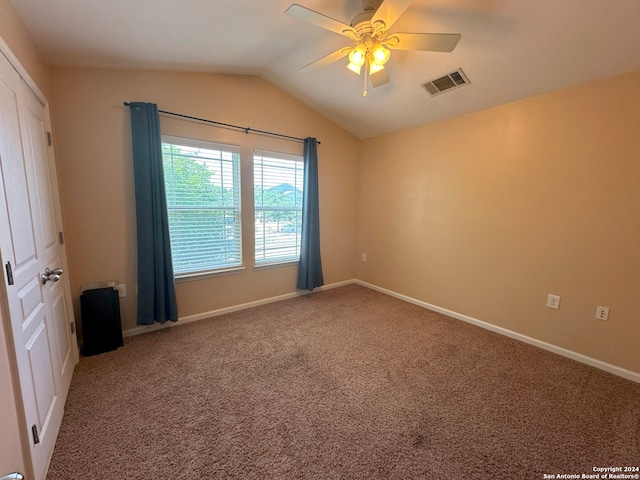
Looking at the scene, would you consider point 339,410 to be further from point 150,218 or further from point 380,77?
point 380,77

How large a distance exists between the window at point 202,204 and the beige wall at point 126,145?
11cm

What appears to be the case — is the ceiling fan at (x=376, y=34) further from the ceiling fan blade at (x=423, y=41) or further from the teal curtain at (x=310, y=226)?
the teal curtain at (x=310, y=226)

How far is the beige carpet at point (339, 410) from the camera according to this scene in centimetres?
134

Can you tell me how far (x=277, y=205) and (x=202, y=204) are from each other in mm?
936

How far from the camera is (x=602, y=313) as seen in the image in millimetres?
2150

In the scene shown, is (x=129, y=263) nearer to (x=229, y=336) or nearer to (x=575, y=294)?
(x=229, y=336)

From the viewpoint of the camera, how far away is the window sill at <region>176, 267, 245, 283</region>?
2777 millimetres

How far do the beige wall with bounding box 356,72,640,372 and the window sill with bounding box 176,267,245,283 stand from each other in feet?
7.40

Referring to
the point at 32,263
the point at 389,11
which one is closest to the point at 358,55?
the point at 389,11

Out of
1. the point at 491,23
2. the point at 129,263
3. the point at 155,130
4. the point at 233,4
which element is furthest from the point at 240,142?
the point at 491,23

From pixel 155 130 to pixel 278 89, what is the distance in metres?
1.57

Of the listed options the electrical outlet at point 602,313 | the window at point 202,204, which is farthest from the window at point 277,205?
the electrical outlet at point 602,313

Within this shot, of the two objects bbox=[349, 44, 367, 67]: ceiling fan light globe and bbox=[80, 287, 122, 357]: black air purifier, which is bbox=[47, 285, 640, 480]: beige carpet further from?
bbox=[349, 44, 367, 67]: ceiling fan light globe

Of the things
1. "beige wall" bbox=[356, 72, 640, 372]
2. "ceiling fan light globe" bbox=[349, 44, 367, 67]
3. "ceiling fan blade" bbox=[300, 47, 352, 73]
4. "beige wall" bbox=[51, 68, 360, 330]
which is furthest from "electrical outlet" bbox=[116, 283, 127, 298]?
"beige wall" bbox=[356, 72, 640, 372]
